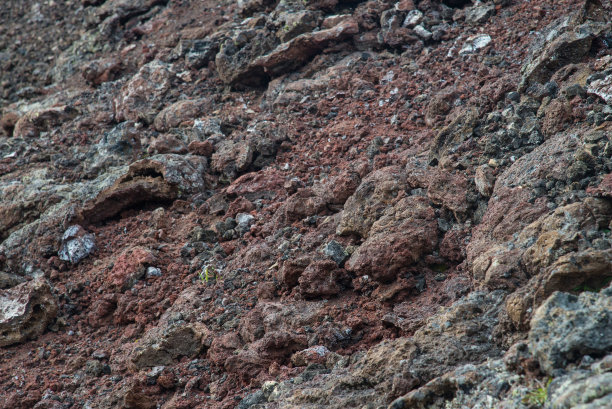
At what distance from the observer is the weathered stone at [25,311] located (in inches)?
277

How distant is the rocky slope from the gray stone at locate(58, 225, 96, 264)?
34 millimetres

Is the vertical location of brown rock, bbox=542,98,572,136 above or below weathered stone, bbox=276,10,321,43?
below

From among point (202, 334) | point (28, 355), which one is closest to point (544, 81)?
point (202, 334)

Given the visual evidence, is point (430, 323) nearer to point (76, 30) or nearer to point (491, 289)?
point (491, 289)

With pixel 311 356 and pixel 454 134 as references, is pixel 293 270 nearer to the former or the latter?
pixel 311 356

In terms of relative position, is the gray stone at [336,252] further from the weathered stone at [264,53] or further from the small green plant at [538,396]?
the weathered stone at [264,53]

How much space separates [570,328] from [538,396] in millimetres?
416

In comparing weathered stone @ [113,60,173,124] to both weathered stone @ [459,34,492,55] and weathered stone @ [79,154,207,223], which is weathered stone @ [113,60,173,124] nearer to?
weathered stone @ [79,154,207,223]

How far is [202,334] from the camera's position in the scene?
5.63 metres

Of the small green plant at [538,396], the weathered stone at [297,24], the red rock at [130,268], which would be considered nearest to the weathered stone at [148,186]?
the red rock at [130,268]

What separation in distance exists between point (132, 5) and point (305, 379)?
11815 millimetres

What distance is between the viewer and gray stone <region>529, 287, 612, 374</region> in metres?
3.00

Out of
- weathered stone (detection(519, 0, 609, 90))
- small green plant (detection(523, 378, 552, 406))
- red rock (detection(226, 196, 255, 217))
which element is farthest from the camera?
red rock (detection(226, 196, 255, 217))

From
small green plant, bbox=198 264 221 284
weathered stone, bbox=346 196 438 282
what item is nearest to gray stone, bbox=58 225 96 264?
small green plant, bbox=198 264 221 284
